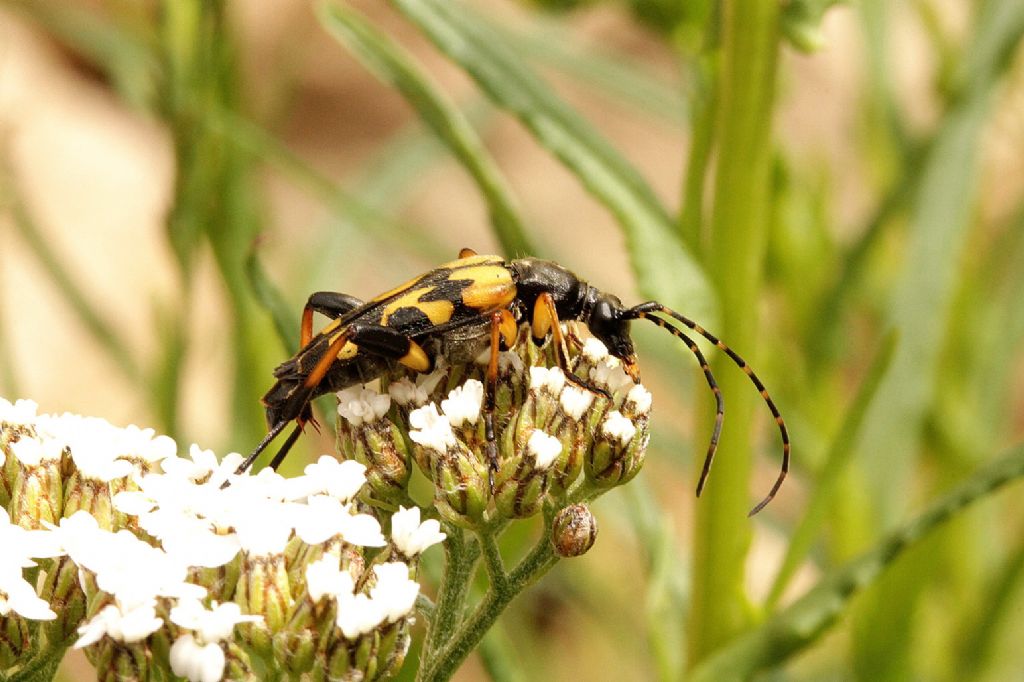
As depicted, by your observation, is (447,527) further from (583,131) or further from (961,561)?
(961,561)

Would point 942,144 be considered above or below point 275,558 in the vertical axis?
above

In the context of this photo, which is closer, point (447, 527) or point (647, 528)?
point (447, 527)

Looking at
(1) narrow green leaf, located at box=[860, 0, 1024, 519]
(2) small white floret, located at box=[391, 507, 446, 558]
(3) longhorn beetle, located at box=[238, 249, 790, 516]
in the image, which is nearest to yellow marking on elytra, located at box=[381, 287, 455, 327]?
(3) longhorn beetle, located at box=[238, 249, 790, 516]

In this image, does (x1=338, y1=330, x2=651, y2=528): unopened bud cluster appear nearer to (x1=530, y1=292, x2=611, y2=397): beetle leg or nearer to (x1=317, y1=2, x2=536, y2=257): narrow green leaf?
(x1=530, y1=292, x2=611, y2=397): beetle leg

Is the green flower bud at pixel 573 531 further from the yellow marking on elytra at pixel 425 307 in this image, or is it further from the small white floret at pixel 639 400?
the yellow marking on elytra at pixel 425 307

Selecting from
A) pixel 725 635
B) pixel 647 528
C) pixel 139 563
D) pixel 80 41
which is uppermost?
pixel 80 41

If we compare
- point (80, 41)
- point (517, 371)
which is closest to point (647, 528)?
point (517, 371)

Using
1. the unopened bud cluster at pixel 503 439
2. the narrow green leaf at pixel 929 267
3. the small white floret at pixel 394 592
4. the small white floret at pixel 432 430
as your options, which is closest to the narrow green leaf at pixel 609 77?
the narrow green leaf at pixel 929 267

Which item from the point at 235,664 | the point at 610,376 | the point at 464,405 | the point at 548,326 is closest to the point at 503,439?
the point at 464,405
